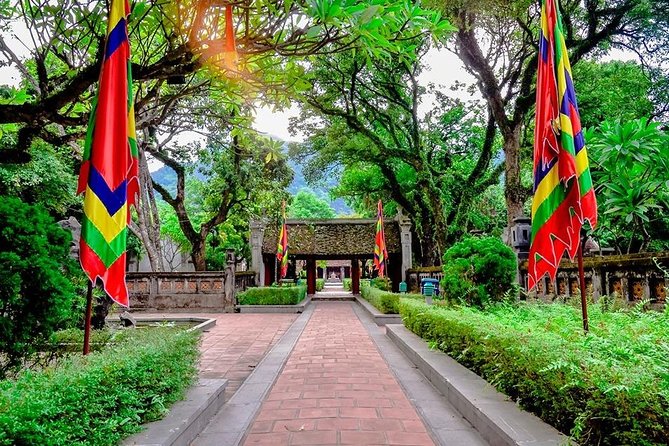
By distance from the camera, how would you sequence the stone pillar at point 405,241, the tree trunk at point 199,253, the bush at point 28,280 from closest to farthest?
the bush at point 28,280 → the tree trunk at point 199,253 → the stone pillar at point 405,241

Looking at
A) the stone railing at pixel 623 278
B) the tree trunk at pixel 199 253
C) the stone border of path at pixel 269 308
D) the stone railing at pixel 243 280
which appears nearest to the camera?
the stone railing at pixel 623 278

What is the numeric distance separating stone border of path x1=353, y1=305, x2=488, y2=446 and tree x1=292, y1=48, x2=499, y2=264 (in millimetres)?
10861

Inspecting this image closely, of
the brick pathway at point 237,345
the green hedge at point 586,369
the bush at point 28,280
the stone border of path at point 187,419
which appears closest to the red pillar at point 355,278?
the brick pathway at point 237,345

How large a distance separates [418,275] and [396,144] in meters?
5.74

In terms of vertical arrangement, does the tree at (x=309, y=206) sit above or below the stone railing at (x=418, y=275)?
above

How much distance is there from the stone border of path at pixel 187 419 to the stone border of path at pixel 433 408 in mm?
2063

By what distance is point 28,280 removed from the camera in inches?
168

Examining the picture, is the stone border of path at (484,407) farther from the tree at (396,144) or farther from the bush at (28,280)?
the tree at (396,144)

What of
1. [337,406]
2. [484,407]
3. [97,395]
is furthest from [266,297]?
[97,395]

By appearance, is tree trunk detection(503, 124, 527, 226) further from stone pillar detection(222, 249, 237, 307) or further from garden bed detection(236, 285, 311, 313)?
stone pillar detection(222, 249, 237, 307)

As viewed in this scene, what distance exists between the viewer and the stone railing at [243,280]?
19747mm

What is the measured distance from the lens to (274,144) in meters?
6.66

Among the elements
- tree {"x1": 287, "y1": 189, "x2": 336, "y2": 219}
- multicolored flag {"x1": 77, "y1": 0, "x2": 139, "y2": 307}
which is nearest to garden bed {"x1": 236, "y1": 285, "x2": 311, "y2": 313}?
multicolored flag {"x1": 77, "y1": 0, "x2": 139, "y2": 307}

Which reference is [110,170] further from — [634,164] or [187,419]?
[634,164]
